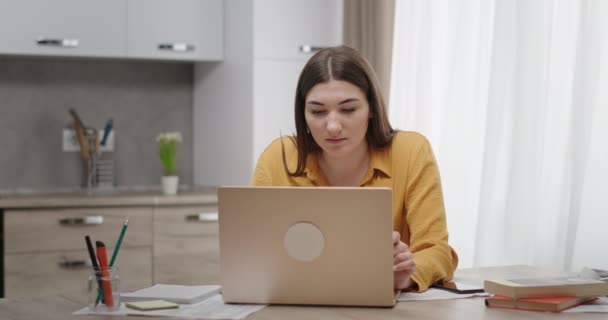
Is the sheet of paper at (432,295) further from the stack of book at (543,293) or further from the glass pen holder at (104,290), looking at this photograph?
the glass pen holder at (104,290)

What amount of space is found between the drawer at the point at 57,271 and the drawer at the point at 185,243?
0.08m

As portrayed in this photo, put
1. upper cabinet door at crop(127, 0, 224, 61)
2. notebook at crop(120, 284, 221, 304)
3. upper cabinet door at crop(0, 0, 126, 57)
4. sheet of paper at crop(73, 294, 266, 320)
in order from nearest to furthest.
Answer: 1. sheet of paper at crop(73, 294, 266, 320)
2. notebook at crop(120, 284, 221, 304)
3. upper cabinet door at crop(0, 0, 126, 57)
4. upper cabinet door at crop(127, 0, 224, 61)

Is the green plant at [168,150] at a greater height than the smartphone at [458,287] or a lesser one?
greater

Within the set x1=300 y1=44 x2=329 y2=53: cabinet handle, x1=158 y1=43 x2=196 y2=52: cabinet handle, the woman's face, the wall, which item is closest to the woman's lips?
the woman's face

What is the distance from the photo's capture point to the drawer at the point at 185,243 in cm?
377

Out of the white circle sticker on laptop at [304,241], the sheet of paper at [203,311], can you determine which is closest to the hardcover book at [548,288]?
the white circle sticker on laptop at [304,241]

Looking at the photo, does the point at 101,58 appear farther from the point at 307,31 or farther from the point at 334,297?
the point at 334,297

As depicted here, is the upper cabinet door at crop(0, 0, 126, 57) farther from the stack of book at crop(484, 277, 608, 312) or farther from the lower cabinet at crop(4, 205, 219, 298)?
the stack of book at crop(484, 277, 608, 312)

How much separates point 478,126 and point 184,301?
1.72 meters

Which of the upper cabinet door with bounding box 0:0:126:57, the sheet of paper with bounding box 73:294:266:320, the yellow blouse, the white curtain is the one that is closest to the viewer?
the sheet of paper with bounding box 73:294:266:320

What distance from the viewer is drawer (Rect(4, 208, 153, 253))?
3.53 m

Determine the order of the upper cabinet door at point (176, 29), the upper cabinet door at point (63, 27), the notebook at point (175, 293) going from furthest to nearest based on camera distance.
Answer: the upper cabinet door at point (176, 29)
the upper cabinet door at point (63, 27)
the notebook at point (175, 293)

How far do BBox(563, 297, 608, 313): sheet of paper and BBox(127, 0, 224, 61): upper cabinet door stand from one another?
8.72 ft

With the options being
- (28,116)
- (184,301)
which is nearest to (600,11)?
(184,301)
